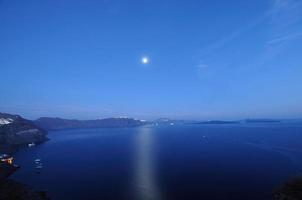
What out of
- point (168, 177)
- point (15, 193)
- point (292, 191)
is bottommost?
point (168, 177)

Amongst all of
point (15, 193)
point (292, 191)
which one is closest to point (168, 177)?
point (292, 191)

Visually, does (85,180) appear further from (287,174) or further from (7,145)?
(7,145)

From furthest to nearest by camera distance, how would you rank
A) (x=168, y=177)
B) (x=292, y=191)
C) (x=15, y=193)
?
(x=168, y=177), (x=15, y=193), (x=292, y=191)

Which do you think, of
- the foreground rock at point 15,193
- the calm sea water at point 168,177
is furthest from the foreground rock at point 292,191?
the foreground rock at point 15,193

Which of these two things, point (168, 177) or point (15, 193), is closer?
point (15, 193)

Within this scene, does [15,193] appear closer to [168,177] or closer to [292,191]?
[168,177]

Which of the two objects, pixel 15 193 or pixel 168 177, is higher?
pixel 15 193

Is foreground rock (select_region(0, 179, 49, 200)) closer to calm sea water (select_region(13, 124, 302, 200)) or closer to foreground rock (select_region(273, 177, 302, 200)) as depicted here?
calm sea water (select_region(13, 124, 302, 200))

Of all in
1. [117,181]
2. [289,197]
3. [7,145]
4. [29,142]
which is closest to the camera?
[289,197]

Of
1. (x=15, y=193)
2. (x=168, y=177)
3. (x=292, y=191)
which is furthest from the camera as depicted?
(x=168, y=177)

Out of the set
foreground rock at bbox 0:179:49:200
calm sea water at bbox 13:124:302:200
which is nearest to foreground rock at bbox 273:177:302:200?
calm sea water at bbox 13:124:302:200

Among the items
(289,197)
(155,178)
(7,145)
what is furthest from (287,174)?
(7,145)
